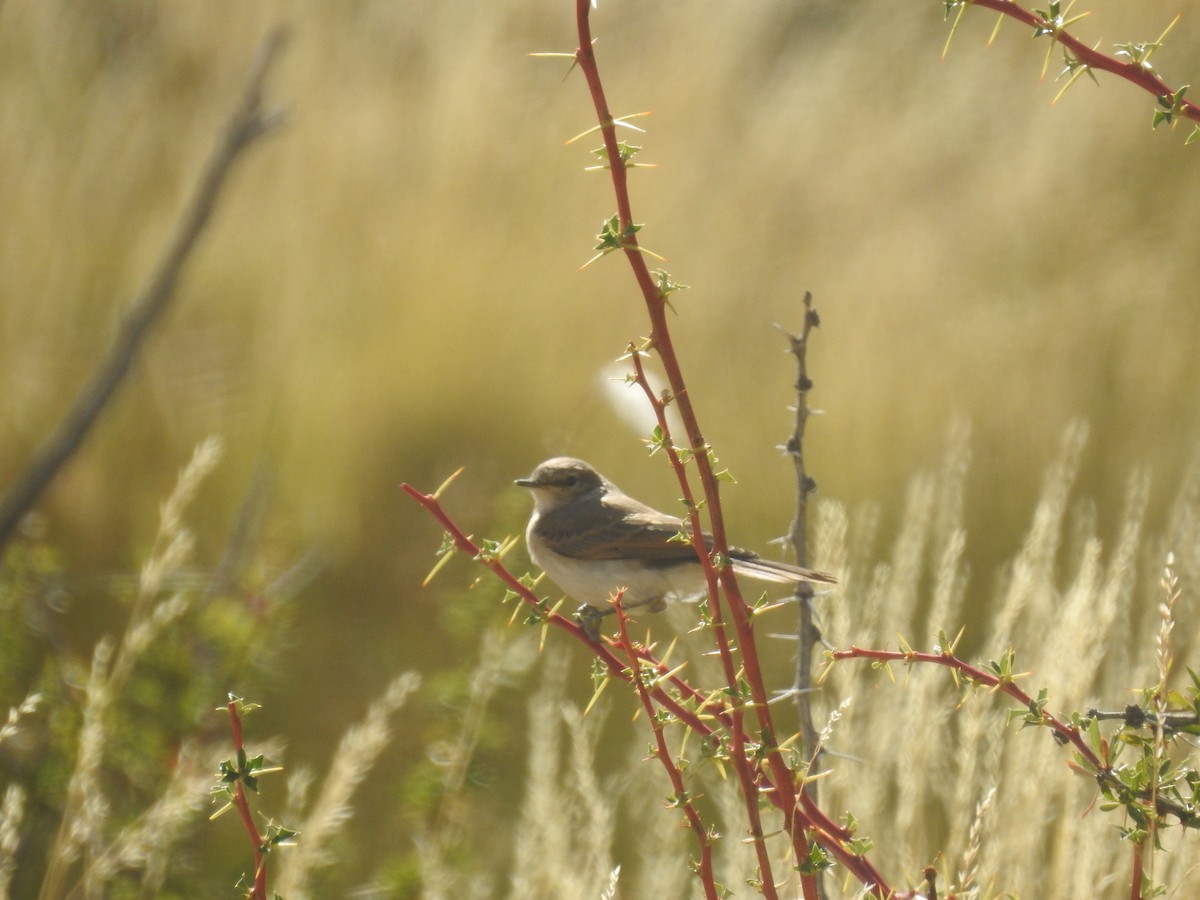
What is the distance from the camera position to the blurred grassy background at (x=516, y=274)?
509cm

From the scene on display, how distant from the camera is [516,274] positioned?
6.18 metres

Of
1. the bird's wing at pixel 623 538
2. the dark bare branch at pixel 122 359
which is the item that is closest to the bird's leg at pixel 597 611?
the bird's wing at pixel 623 538

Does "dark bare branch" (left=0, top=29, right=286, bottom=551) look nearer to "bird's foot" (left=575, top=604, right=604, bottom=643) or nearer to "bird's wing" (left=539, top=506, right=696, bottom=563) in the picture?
"bird's foot" (left=575, top=604, right=604, bottom=643)

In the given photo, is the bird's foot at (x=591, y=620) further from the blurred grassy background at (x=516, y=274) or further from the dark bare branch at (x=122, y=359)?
the blurred grassy background at (x=516, y=274)

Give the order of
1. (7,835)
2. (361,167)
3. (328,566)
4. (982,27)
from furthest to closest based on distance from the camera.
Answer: (982,27) < (361,167) < (328,566) < (7,835)

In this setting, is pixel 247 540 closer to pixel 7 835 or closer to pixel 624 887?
pixel 624 887

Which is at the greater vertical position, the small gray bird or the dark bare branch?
the small gray bird

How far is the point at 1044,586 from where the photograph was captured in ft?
10.3

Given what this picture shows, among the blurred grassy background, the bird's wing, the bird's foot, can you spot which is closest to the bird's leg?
the bird's foot

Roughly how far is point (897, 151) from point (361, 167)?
2896mm

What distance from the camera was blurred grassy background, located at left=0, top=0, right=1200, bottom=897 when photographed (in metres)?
5.09

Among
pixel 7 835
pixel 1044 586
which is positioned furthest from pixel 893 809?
pixel 7 835

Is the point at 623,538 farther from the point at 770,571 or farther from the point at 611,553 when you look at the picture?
the point at 770,571

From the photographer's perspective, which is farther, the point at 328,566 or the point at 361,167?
the point at 361,167
